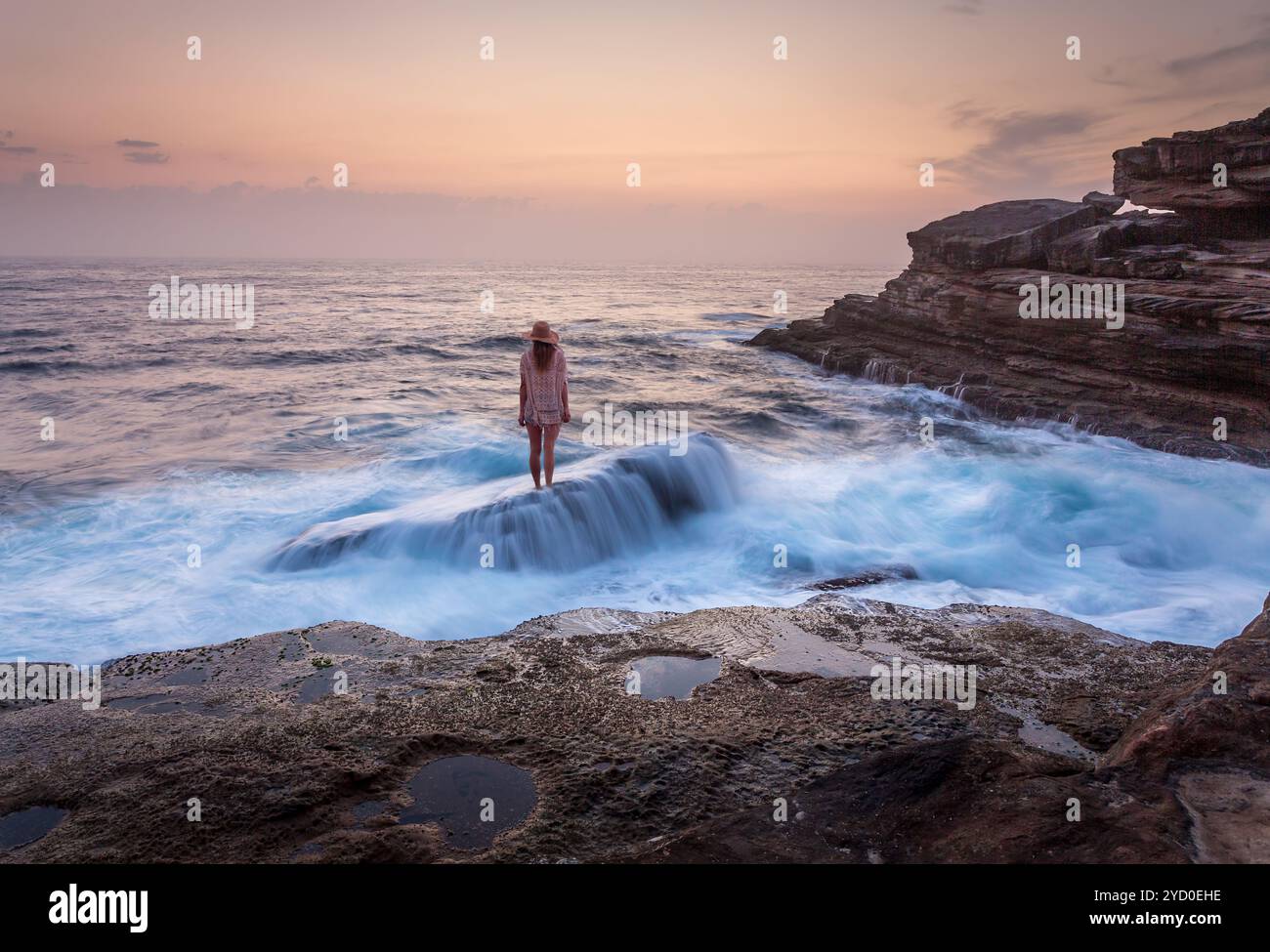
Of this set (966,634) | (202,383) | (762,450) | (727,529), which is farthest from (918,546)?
(202,383)

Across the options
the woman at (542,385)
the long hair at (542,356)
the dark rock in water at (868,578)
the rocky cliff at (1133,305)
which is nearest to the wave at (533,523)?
the woman at (542,385)

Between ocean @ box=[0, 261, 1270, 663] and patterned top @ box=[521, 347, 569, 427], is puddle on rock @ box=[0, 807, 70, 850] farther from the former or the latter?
patterned top @ box=[521, 347, 569, 427]

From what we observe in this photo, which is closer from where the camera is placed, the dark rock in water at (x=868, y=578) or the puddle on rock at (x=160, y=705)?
the puddle on rock at (x=160, y=705)

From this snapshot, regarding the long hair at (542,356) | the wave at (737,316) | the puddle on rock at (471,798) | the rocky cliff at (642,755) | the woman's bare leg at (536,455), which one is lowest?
the puddle on rock at (471,798)

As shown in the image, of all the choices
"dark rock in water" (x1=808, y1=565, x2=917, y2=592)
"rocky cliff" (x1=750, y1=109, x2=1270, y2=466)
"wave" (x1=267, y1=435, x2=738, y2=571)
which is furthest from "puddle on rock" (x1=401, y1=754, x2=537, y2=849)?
"rocky cliff" (x1=750, y1=109, x2=1270, y2=466)

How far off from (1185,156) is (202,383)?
20.6 meters

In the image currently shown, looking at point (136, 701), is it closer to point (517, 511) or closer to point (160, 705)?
point (160, 705)

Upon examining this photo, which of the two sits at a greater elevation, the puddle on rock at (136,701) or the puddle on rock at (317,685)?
the puddle on rock at (317,685)

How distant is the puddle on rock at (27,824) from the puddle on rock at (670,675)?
261 cm

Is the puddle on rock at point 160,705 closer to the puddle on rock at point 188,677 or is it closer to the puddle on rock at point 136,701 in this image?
the puddle on rock at point 136,701

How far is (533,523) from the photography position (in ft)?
25.3

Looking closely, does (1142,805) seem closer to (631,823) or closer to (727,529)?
(631,823)

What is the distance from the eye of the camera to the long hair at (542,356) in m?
7.95

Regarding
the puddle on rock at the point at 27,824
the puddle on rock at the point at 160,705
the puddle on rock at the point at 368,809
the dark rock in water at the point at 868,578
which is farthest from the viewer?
the dark rock in water at the point at 868,578
